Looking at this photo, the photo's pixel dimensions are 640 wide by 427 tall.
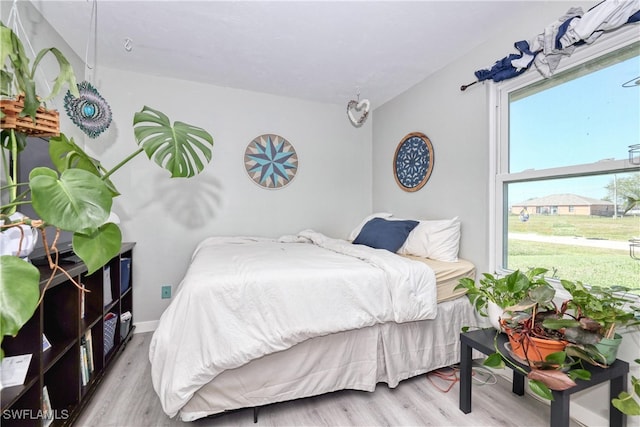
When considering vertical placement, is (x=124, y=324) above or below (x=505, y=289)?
below

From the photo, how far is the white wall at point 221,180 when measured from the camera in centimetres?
267

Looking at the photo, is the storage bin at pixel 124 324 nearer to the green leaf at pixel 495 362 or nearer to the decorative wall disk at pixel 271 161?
the decorative wall disk at pixel 271 161

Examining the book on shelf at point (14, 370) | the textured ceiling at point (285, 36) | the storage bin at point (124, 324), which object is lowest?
the storage bin at point (124, 324)

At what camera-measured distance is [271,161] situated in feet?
10.2

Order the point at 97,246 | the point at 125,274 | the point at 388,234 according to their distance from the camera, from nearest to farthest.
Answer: the point at 97,246, the point at 125,274, the point at 388,234

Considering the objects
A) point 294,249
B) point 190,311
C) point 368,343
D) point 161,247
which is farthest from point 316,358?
point 161,247

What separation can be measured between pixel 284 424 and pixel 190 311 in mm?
768

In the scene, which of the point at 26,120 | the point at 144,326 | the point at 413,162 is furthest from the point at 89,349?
the point at 413,162

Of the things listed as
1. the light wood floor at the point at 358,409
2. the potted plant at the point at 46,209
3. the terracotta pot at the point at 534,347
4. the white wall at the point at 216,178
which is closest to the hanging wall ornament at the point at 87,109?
the white wall at the point at 216,178

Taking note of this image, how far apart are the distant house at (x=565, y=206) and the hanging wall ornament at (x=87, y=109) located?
9.27 ft

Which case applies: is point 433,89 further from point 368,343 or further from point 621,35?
point 368,343

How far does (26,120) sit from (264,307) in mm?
1142

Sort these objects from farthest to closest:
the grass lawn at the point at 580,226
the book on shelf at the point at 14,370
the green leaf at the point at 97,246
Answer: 1. the grass lawn at the point at 580,226
2. the book on shelf at the point at 14,370
3. the green leaf at the point at 97,246

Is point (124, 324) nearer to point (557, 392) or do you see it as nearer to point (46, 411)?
point (46, 411)
